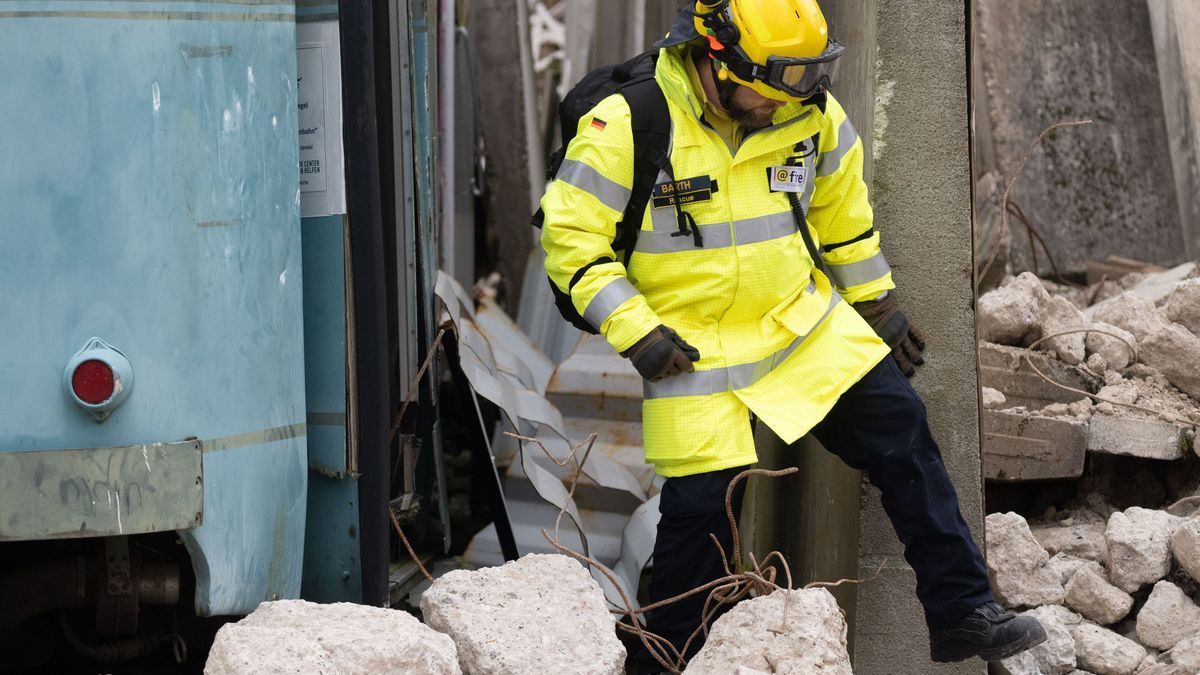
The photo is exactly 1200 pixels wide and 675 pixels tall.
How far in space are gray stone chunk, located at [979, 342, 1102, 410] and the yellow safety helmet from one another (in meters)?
1.52

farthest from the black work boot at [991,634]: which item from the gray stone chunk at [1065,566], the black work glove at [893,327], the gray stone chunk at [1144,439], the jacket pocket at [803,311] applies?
the gray stone chunk at [1144,439]

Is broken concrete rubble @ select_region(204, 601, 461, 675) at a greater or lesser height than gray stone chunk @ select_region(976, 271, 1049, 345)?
lesser

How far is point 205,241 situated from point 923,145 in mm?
1881

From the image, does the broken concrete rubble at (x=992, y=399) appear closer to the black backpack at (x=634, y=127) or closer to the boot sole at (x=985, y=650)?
the boot sole at (x=985, y=650)

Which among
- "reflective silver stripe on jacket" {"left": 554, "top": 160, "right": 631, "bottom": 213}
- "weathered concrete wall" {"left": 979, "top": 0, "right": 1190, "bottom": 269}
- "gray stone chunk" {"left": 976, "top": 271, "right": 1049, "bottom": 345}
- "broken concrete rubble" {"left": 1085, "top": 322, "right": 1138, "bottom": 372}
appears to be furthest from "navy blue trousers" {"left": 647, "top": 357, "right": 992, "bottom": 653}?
"weathered concrete wall" {"left": 979, "top": 0, "right": 1190, "bottom": 269}

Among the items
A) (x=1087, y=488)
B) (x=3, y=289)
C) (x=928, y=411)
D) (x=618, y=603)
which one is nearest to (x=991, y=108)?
(x=1087, y=488)

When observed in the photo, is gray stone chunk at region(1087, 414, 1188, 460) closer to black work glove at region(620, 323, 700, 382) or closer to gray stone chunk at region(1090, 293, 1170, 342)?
gray stone chunk at region(1090, 293, 1170, 342)

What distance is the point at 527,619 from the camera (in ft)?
8.99

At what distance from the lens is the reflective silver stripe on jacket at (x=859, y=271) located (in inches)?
Answer: 140

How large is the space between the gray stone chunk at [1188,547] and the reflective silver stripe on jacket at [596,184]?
1723 mm

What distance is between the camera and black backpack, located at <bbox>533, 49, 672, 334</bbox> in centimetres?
321

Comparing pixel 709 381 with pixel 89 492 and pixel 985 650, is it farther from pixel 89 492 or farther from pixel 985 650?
pixel 89 492

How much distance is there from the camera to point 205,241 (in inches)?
113

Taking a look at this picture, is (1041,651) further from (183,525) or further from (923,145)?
(183,525)
